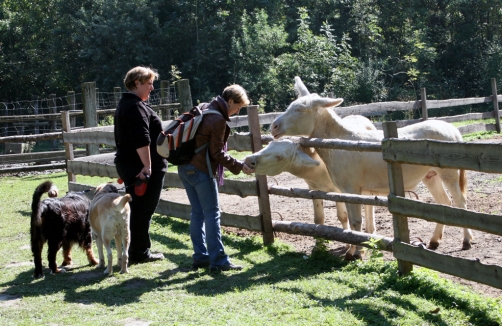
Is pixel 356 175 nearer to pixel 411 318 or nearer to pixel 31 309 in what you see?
pixel 411 318

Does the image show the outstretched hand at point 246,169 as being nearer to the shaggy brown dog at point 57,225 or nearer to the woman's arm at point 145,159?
the woman's arm at point 145,159

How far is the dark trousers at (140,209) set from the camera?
6809 mm

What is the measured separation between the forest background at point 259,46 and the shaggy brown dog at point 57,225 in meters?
23.1

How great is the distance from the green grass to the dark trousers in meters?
Answer: 0.22

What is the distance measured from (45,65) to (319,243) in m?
33.5

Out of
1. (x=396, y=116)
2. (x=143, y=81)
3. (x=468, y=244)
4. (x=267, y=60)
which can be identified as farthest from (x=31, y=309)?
(x=267, y=60)

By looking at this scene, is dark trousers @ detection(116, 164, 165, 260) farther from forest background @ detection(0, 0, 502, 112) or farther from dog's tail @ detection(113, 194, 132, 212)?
forest background @ detection(0, 0, 502, 112)

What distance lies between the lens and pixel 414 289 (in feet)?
17.2

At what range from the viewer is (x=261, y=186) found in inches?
290

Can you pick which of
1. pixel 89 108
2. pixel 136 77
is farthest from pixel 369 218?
pixel 89 108

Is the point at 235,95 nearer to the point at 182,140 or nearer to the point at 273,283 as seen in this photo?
the point at 182,140

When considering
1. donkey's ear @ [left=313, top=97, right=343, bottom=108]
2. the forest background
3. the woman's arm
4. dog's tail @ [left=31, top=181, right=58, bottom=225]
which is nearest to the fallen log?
donkey's ear @ [left=313, top=97, right=343, bottom=108]

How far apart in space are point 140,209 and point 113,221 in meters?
0.56

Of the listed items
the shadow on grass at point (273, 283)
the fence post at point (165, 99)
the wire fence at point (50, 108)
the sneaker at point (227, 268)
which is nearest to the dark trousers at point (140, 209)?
the shadow on grass at point (273, 283)
